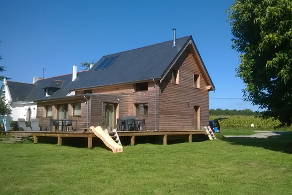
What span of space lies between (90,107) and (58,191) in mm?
14902

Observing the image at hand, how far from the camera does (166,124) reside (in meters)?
24.9

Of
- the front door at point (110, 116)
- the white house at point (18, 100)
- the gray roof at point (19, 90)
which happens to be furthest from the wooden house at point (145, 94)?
the gray roof at point (19, 90)

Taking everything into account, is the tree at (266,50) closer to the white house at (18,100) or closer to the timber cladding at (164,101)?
the timber cladding at (164,101)

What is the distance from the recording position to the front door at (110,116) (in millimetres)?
25008

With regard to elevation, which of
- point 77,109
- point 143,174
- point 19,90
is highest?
point 19,90

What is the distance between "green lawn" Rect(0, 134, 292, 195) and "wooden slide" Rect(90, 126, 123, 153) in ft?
6.04

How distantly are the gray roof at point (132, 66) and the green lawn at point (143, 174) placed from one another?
1029 cm

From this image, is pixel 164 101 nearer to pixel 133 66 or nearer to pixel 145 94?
pixel 145 94

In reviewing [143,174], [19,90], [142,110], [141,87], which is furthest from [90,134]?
[19,90]

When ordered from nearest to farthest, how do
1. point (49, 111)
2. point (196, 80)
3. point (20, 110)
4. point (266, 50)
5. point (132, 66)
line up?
point (266, 50) < point (132, 66) < point (196, 80) < point (49, 111) < point (20, 110)

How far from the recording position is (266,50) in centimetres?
1812

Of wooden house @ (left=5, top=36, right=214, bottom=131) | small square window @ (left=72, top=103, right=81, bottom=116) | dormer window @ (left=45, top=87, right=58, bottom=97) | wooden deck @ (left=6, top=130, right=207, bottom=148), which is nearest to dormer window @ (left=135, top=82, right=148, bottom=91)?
wooden house @ (left=5, top=36, right=214, bottom=131)

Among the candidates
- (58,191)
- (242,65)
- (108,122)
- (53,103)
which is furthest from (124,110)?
(58,191)

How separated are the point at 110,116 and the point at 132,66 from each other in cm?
482
